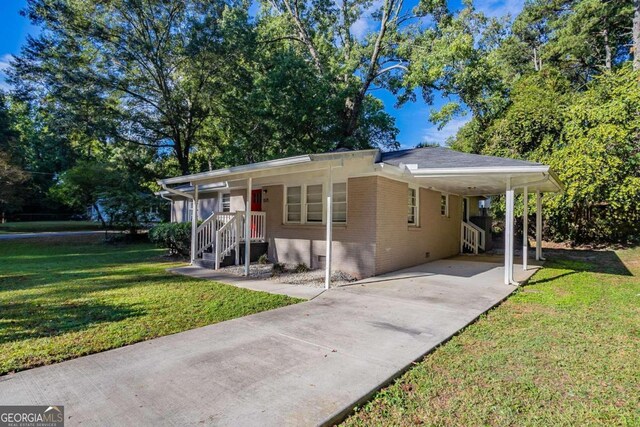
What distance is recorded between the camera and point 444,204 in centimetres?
1188

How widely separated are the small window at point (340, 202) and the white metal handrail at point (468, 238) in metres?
6.64

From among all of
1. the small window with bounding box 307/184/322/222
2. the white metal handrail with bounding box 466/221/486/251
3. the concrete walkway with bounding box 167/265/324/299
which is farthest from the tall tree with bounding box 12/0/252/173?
the white metal handrail with bounding box 466/221/486/251

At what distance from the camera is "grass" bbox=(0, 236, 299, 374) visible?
3803mm

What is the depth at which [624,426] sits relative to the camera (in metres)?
2.41

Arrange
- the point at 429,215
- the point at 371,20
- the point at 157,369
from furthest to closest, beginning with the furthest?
the point at 371,20 < the point at 429,215 < the point at 157,369

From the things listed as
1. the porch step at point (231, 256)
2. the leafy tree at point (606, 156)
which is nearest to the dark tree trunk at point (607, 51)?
the leafy tree at point (606, 156)

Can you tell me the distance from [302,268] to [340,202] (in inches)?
84.5

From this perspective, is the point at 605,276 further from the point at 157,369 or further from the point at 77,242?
the point at 77,242

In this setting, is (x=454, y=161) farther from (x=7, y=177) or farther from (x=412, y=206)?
(x=7, y=177)

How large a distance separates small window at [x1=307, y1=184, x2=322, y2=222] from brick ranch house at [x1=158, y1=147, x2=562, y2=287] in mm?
29

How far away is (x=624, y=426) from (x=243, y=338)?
11.8 feet

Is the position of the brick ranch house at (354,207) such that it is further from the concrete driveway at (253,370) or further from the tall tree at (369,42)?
the tall tree at (369,42)

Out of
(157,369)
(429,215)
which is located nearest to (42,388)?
(157,369)

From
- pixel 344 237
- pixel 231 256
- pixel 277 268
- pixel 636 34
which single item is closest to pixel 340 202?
pixel 344 237
